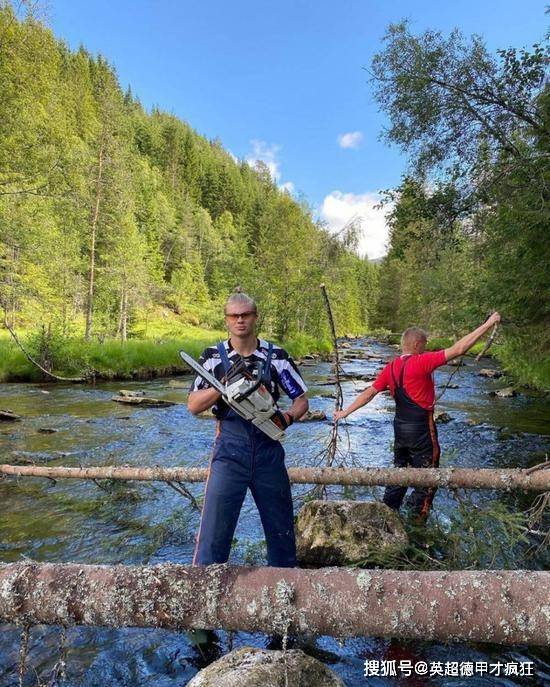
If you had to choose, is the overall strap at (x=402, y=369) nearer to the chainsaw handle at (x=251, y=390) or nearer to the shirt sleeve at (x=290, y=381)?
the shirt sleeve at (x=290, y=381)

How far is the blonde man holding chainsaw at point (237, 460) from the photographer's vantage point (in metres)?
3.50

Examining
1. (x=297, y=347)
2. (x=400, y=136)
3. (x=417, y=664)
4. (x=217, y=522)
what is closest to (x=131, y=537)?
(x=217, y=522)

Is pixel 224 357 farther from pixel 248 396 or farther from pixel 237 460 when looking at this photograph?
pixel 237 460

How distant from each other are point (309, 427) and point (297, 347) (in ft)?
78.3

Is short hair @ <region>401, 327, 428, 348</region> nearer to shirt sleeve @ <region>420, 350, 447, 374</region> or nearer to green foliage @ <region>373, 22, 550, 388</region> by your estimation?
shirt sleeve @ <region>420, 350, 447, 374</region>

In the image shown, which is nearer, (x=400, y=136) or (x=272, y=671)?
(x=272, y=671)

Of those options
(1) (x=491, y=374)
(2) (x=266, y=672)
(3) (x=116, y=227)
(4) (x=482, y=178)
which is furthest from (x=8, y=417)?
(3) (x=116, y=227)

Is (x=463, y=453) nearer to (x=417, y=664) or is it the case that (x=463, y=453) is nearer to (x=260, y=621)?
(x=417, y=664)

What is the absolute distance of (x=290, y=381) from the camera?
3.71 metres

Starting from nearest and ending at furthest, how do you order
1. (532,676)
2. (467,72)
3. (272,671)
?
(272,671)
(532,676)
(467,72)

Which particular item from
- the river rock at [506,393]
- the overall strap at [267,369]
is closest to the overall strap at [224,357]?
the overall strap at [267,369]

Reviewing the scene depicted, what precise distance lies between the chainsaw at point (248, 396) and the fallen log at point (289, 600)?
3.22 ft

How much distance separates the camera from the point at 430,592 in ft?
8.05

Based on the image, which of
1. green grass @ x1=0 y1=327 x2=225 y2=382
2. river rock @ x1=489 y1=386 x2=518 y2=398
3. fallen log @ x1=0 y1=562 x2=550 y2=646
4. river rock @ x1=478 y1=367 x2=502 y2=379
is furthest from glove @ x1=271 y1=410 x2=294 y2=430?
river rock @ x1=478 y1=367 x2=502 y2=379
